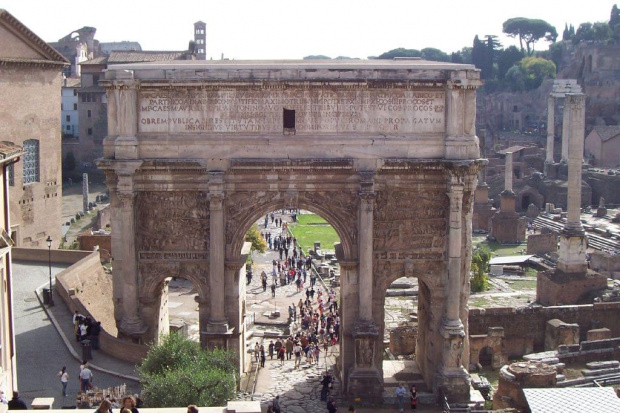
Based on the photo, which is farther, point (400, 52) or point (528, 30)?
point (400, 52)

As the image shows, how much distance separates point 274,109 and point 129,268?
5123 millimetres

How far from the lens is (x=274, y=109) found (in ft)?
65.6

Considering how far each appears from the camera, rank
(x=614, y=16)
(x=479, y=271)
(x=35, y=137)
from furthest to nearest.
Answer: (x=614, y=16) → (x=479, y=271) → (x=35, y=137)

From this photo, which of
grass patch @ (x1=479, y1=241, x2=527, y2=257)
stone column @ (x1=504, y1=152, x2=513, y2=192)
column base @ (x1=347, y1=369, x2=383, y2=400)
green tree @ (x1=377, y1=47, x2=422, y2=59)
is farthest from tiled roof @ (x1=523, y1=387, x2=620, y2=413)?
green tree @ (x1=377, y1=47, x2=422, y2=59)

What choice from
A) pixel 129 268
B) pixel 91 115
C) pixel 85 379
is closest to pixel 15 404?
pixel 85 379

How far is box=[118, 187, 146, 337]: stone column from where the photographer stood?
1991 centimetres

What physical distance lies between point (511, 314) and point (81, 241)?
18.2m

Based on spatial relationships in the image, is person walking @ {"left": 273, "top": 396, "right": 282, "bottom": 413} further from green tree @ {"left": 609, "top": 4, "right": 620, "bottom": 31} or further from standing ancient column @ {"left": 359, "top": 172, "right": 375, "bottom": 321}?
green tree @ {"left": 609, "top": 4, "right": 620, "bottom": 31}

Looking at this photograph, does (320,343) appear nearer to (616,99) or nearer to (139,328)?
(139,328)

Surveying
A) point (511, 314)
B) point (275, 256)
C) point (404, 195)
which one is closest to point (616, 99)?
point (275, 256)

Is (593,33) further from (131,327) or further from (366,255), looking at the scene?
(131,327)

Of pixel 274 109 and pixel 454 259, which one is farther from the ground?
pixel 274 109

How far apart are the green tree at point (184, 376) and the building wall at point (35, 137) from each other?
17781mm

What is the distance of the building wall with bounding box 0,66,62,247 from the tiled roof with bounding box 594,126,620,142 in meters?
53.5
